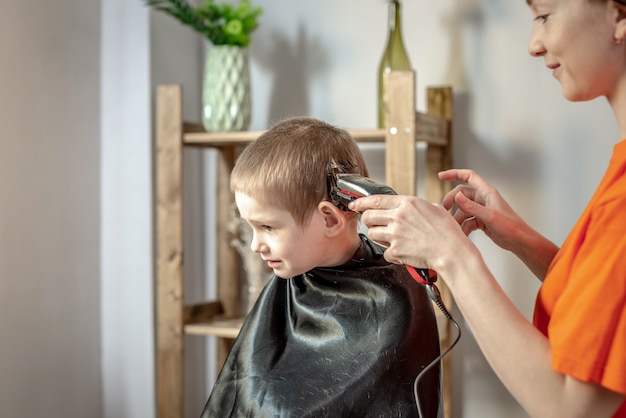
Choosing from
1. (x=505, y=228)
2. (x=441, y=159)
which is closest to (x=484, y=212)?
(x=505, y=228)

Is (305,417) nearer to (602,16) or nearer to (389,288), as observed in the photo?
(389,288)

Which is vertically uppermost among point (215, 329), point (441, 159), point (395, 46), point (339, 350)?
point (395, 46)

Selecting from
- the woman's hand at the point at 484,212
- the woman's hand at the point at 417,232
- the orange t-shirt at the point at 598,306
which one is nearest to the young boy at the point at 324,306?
the woman's hand at the point at 484,212

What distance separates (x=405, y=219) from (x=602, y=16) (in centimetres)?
39

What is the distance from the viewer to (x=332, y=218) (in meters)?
1.41

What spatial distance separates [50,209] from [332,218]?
134cm

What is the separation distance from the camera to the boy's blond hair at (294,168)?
1382mm

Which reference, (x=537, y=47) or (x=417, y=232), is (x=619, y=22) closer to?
(x=537, y=47)

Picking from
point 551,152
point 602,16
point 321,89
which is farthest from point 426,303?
point 321,89

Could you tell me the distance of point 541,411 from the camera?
0.96m

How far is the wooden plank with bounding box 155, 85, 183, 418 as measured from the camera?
2400 millimetres

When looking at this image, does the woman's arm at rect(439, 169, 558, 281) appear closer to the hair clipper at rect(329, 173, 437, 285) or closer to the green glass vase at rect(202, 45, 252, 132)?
the hair clipper at rect(329, 173, 437, 285)

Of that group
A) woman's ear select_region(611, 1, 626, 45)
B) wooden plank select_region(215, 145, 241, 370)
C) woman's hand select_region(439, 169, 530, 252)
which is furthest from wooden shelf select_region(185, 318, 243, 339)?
woman's ear select_region(611, 1, 626, 45)

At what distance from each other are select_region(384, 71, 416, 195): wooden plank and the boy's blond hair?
64 cm
